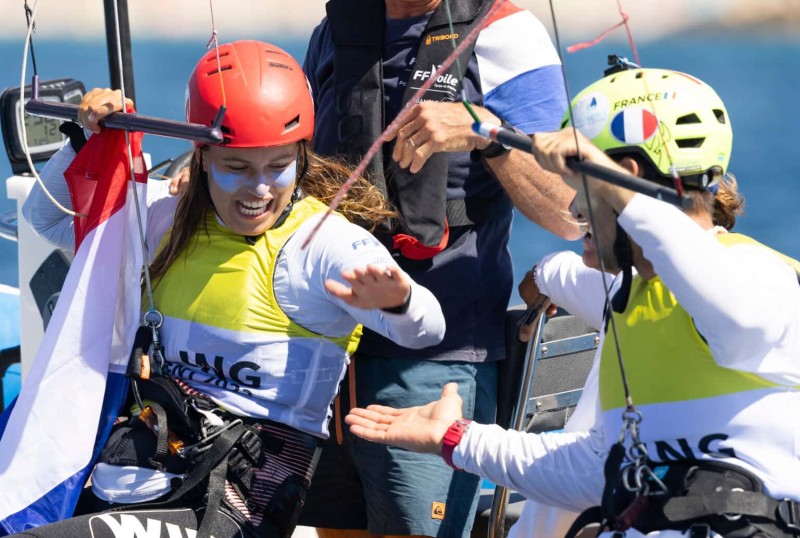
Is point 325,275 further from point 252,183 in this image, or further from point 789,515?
point 789,515

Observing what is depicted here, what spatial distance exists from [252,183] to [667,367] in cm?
113

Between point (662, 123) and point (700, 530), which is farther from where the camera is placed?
point (662, 123)

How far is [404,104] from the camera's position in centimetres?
319

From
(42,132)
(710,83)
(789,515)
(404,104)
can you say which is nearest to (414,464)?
(404,104)

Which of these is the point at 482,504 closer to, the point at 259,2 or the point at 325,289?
the point at 325,289

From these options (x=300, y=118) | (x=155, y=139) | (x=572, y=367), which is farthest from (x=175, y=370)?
(x=155, y=139)

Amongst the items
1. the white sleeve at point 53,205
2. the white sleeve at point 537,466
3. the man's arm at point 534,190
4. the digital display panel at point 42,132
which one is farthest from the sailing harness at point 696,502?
the digital display panel at point 42,132

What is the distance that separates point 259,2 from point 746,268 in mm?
14743

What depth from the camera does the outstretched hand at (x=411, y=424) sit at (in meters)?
2.62

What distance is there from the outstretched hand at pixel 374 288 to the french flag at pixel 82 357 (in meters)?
0.70

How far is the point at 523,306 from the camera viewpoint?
3.59m

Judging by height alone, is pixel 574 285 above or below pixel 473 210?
below

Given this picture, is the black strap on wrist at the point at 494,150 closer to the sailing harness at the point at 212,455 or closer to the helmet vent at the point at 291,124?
the helmet vent at the point at 291,124

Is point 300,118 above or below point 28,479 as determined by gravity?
above
